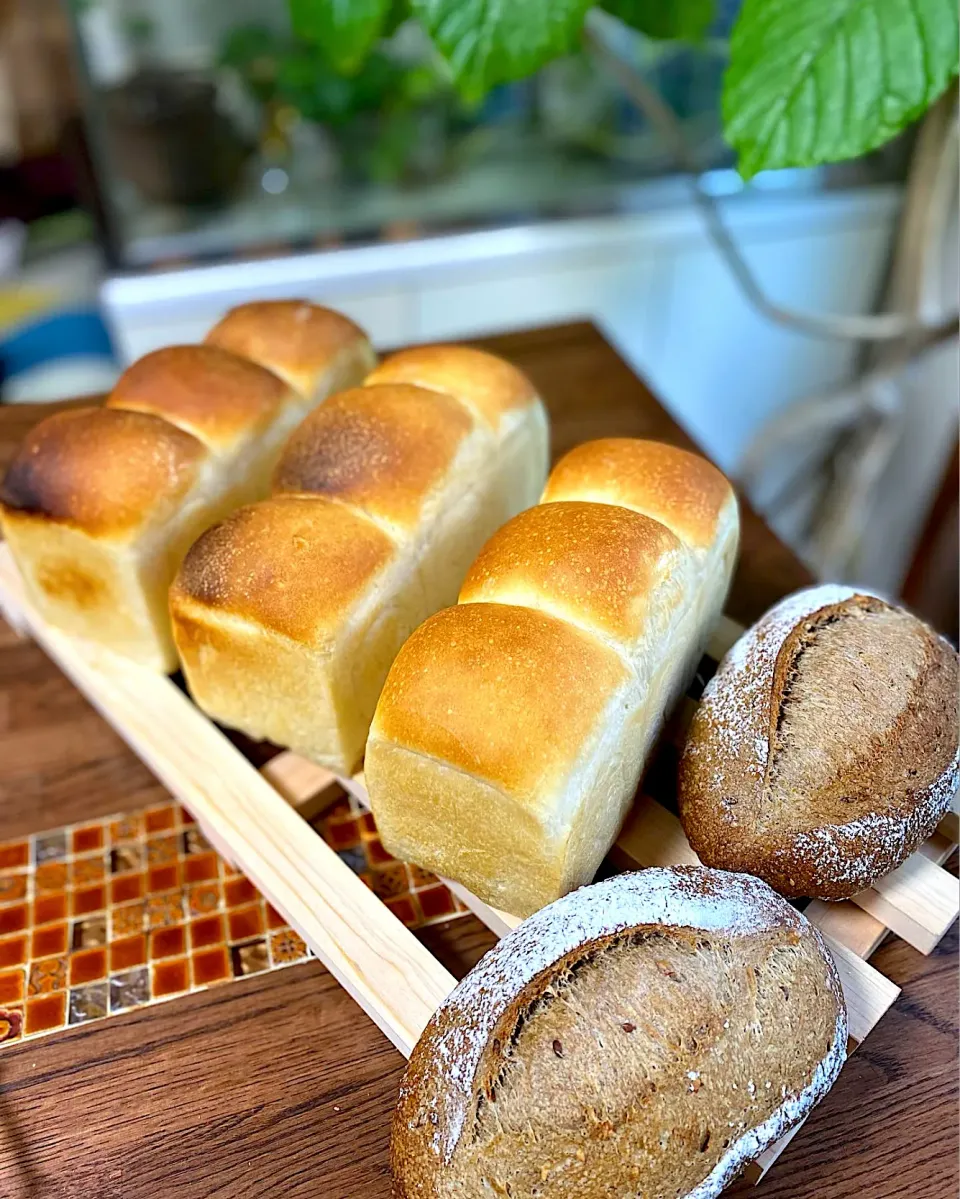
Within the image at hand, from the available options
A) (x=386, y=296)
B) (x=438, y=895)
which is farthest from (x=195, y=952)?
(x=386, y=296)

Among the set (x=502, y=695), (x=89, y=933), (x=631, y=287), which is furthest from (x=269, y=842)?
(x=631, y=287)

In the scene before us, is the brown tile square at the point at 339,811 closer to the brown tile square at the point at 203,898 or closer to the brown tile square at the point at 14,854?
the brown tile square at the point at 203,898

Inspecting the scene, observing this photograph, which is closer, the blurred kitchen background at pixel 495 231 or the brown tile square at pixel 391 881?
the brown tile square at pixel 391 881

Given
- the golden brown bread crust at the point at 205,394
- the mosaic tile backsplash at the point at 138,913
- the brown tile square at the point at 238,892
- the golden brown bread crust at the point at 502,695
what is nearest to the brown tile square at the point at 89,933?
the mosaic tile backsplash at the point at 138,913

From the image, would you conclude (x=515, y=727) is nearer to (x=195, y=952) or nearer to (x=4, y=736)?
(x=195, y=952)

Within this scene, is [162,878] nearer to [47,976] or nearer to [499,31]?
[47,976]

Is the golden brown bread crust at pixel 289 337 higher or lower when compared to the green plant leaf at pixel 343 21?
lower
